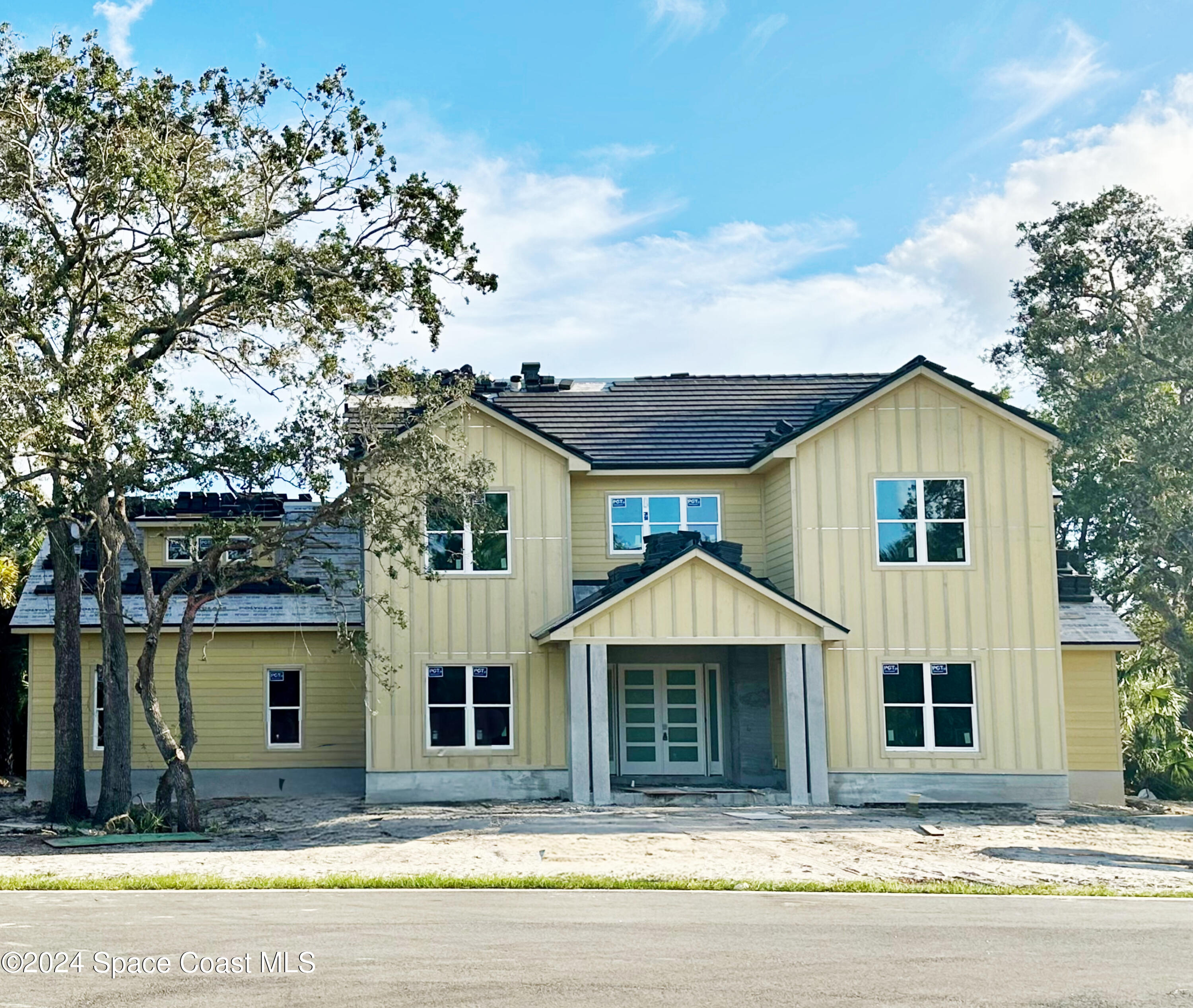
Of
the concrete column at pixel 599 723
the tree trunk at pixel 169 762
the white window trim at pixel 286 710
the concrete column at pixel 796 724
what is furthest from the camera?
the white window trim at pixel 286 710

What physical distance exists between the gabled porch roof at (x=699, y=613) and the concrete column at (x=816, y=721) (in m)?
0.32

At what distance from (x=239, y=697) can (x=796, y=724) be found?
1078cm

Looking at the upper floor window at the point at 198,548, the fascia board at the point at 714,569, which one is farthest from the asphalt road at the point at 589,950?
the fascia board at the point at 714,569

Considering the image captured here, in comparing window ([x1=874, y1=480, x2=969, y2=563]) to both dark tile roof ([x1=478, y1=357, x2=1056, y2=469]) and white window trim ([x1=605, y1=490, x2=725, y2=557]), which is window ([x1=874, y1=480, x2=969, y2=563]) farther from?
white window trim ([x1=605, y1=490, x2=725, y2=557])

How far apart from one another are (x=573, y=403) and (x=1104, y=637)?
37.5ft

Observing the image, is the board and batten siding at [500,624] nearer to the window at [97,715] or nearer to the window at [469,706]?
the window at [469,706]

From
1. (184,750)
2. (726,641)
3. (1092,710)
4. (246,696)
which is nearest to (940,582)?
(1092,710)

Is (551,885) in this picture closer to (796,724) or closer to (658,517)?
(796,724)

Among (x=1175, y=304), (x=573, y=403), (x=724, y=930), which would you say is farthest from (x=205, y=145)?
(x=1175, y=304)

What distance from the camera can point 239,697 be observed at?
25969 mm

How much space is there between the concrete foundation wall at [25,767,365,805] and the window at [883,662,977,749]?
1013 centimetres

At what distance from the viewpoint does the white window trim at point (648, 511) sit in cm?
2608

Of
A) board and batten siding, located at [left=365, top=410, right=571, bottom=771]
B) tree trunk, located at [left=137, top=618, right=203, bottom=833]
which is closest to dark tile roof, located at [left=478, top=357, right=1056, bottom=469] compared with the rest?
board and batten siding, located at [left=365, top=410, right=571, bottom=771]

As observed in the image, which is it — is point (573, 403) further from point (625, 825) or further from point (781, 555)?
point (625, 825)
